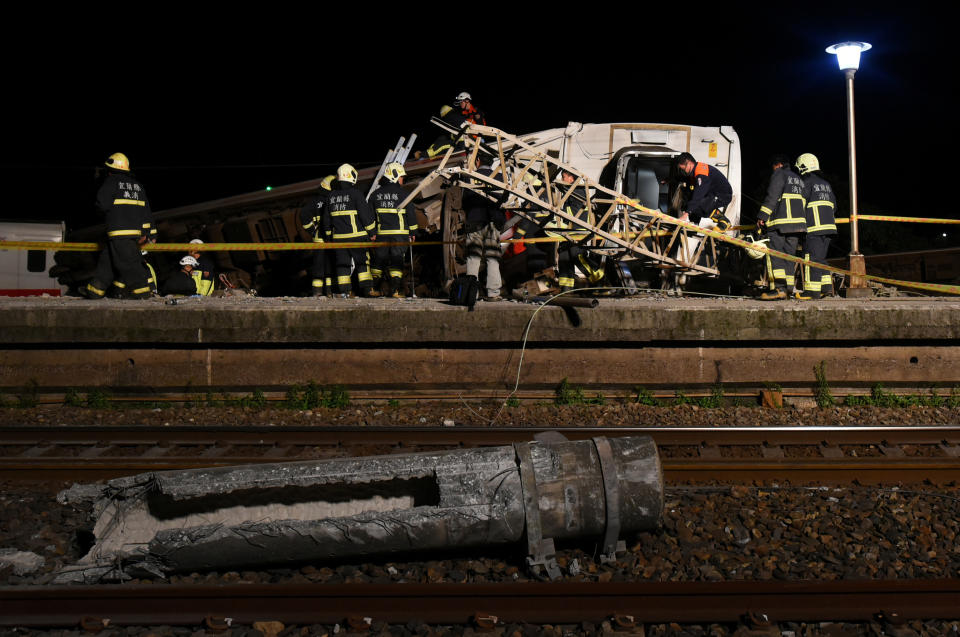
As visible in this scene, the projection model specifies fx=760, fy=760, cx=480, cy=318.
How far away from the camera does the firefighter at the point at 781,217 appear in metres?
8.83

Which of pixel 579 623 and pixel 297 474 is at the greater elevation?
pixel 297 474

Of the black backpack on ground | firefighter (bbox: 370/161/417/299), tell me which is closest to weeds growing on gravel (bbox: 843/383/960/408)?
the black backpack on ground

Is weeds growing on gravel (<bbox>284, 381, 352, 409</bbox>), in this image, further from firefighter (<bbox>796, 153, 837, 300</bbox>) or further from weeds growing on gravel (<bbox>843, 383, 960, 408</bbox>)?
firefighter (<bbox>796, 153, 837, 300</bbox>)

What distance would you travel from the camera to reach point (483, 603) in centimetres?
341

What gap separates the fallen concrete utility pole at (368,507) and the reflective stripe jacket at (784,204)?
5.79m

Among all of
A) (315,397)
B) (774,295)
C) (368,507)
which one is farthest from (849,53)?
(368,507)

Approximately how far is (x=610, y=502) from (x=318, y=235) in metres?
7.65

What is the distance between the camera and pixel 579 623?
10.8 feet

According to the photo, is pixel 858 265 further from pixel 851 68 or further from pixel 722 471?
pixel 722 471

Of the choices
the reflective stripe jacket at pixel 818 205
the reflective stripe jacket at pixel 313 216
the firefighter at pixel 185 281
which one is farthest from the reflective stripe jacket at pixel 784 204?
the firefighter at pixel 185 281

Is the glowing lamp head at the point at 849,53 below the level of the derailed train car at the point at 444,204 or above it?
above

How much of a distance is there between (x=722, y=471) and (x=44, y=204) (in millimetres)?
27854

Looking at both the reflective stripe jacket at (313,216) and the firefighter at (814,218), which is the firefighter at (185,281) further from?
the firefighter at (814,218)

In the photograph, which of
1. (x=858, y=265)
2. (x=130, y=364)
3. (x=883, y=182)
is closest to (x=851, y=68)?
(x=858, y=265)
